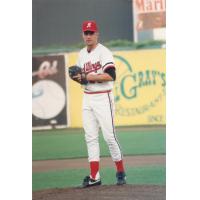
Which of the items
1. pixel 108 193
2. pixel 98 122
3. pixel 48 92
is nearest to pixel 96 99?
pixel 98 122

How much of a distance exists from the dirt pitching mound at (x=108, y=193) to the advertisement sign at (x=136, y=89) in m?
0.34

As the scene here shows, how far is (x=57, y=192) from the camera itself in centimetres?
898

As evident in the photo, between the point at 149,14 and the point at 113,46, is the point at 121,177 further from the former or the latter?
the point at 149,14

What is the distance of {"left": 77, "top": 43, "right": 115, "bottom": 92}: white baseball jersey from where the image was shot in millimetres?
8961

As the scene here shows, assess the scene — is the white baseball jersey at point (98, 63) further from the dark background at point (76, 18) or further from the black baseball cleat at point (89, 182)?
the black baseball cleat at point (89, 182)

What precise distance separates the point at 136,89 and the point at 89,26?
0.44m

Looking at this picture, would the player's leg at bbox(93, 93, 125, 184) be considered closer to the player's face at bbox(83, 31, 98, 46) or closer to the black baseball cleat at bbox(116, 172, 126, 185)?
the black baseball cleat at bbox(116, 172, 126, 185)

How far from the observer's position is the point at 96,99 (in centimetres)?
898

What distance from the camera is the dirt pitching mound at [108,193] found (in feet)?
29.2

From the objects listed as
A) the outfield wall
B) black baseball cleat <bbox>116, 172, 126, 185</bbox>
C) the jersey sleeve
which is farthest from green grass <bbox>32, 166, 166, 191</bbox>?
the jersey sleeve

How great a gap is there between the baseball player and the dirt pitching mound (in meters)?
0.06
